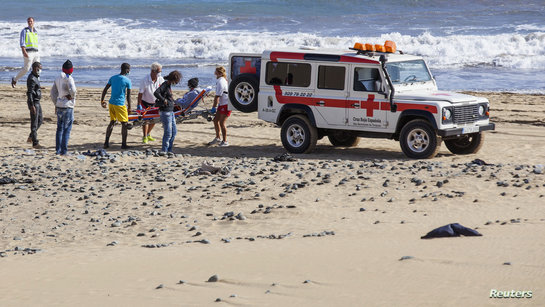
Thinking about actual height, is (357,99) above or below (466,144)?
above

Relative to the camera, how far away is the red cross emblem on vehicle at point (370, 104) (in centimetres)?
1359

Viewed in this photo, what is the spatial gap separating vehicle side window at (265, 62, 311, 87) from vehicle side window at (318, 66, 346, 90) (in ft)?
0.77

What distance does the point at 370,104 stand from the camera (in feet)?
44.7

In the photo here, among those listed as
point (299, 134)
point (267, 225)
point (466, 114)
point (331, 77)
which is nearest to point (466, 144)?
point (466, 114)

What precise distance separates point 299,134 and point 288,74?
3.54ft

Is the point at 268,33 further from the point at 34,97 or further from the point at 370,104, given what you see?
the point at 370,104

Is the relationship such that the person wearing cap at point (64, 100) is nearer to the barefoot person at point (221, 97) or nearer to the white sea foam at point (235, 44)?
the barefoot person at point (221, 97)

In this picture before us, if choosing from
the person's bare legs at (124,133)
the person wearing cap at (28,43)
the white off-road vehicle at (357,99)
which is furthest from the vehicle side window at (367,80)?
the person wearing cap at (28,43)

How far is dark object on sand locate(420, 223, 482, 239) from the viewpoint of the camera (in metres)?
8.24

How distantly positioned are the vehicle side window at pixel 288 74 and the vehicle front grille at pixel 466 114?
2.57m

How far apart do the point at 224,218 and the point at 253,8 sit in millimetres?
44905

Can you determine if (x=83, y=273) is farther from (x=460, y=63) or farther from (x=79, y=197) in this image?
(x=460, y=63)

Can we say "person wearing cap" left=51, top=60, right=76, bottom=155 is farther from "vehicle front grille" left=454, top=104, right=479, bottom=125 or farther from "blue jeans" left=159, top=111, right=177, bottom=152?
"vehicle front grille" left=454, top=104, right=479, bottom=125

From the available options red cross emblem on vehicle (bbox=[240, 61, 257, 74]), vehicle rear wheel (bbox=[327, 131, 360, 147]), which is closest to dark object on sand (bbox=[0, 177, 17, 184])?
red cross emblem on vehicle (bbox=[240, 61, 257, 74])
